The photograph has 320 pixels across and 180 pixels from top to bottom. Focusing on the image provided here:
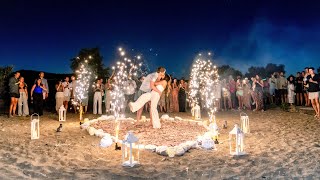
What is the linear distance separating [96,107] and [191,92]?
5.70 metres

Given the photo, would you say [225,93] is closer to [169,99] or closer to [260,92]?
[260,92]

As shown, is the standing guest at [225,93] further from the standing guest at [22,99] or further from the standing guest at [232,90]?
the standing guest at [22,99]

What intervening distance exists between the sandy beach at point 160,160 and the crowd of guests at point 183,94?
5679 millimetres

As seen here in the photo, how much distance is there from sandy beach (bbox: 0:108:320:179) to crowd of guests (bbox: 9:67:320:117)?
568cm

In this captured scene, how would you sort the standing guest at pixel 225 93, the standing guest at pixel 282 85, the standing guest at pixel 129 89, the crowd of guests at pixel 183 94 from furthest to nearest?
the standing guest at pixel 282 85 < the standing guest at pixel 225 93 < the standing guest at pixel 129 89 < the crowd of guests at pixel 183 94

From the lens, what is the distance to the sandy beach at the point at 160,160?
20.9ft

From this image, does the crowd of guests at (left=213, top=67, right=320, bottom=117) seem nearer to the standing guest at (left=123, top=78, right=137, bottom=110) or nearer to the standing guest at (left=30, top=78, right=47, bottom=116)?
the standing guest at (left=123, top=78, right=137, bottom=110)


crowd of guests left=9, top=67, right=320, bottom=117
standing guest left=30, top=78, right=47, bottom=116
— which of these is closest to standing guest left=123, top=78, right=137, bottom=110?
crowd of guests left=9, top=67, right=320, bottom=117

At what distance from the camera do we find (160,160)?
770cm

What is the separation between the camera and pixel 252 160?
24.1 feet

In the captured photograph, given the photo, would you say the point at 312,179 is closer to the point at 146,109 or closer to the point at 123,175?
the point at 123,175

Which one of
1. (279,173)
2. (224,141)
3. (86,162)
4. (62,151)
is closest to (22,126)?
(62,151)

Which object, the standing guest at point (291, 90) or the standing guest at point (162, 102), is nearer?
the standing guest at point (162, 102)

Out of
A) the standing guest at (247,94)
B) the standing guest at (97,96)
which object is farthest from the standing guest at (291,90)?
the standing guest at (97,96)
